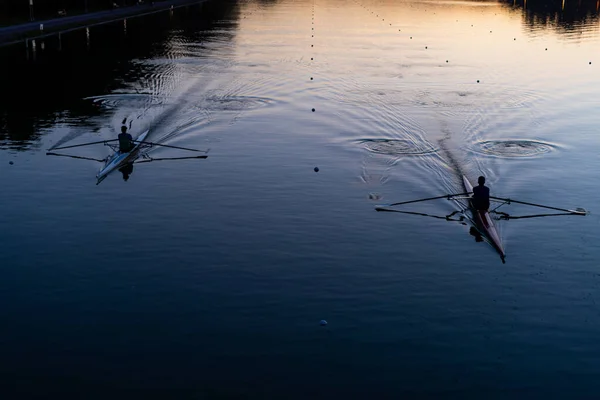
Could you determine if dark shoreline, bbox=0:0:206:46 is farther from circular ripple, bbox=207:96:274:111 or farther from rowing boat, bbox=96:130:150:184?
rowing boat, bbox=96:130:150:184

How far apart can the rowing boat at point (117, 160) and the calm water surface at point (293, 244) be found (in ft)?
2.03

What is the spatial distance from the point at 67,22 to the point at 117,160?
6956cm

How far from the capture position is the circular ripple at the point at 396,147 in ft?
146

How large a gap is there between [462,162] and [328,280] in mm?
17309

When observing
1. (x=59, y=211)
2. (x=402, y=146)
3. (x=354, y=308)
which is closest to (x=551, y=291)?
(x=354, y=308)

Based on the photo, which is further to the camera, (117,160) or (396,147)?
(396,147)

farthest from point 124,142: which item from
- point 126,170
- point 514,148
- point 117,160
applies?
point 514,148

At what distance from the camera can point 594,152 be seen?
47219 mm

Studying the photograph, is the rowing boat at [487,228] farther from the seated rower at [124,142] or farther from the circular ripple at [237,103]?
the circular ripple at [237,103]

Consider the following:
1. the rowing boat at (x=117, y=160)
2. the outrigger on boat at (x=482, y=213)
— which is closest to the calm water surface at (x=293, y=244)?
the outrigger on boat at (x=482, y=213)

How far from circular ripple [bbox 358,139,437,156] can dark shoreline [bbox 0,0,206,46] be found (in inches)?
2160

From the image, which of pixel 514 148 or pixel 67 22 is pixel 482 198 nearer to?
pixel 514 148

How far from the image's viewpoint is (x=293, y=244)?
104 ft

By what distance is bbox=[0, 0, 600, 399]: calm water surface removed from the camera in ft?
74.1
